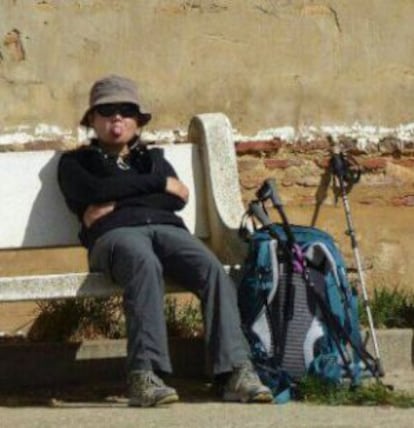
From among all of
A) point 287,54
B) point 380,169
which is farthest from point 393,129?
point 287,54

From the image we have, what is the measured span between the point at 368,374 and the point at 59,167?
166 cm

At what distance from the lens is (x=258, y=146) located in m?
7.50

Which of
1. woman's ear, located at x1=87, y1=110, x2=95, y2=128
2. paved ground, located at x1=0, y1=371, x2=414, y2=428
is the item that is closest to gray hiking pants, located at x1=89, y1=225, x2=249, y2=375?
paved ground, located at x1=0, y1=371, x2=414, y2=428

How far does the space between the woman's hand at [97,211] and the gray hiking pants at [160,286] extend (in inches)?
4.6

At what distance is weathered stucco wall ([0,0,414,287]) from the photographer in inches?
288

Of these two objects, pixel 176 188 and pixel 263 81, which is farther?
pixel 263 81

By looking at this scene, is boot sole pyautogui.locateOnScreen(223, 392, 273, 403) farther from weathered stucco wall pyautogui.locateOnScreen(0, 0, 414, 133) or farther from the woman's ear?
weathered stucco wall pyautogui.locateOnScreen(0, 0, 414, 133)

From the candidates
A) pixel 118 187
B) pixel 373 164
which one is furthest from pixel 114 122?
pixel 373 164

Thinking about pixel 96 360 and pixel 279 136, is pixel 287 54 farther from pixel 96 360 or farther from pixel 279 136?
pixel 96 360

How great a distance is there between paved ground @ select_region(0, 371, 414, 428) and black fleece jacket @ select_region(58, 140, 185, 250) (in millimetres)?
714

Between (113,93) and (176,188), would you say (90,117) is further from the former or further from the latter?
(176,188)

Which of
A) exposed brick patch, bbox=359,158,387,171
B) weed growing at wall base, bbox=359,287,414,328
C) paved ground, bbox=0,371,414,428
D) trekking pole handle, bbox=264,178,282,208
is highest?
exposed brick patch, bbox=359,158,387,171

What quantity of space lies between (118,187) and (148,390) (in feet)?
3.10

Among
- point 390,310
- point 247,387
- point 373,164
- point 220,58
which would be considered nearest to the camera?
point 247,387
